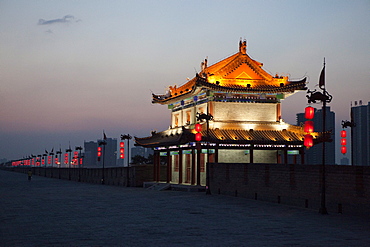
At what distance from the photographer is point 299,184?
23.0 metres

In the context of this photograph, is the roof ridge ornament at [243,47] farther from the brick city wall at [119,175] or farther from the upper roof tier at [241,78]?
the brick city wall at [119,175]

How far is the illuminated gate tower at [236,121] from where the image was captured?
1471 inches

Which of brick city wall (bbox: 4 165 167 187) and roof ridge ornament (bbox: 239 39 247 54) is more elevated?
roof ridge ornament (bbox: 239 39 247 54)

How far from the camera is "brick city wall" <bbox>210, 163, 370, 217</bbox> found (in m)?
18.7

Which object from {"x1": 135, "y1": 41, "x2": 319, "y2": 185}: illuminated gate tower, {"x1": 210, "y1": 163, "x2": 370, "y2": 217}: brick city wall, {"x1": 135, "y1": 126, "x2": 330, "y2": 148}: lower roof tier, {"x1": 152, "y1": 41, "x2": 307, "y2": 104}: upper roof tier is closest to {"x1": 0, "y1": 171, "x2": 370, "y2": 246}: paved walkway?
{"x1": 210, "y1": 163, "x2": 370, "y2": 217}: brick city wall

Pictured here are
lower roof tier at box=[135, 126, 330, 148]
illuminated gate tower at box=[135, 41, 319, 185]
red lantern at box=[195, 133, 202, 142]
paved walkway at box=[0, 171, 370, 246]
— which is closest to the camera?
paved walkway at box=[0, 171, 370, 246]

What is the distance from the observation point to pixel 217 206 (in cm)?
2289

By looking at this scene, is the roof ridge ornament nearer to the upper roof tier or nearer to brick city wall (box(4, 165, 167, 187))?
the upper roof tier

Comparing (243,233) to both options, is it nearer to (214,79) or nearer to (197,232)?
(197,232)

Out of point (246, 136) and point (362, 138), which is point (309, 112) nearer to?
point (246, 136)

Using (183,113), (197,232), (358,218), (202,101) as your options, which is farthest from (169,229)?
(183,113)

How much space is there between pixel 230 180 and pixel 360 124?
3968 cm

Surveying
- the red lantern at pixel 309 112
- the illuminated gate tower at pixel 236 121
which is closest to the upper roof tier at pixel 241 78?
the illuminated gate tower at pixel 236 121

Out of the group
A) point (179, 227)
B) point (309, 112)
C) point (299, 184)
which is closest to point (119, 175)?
point (309, 112)
